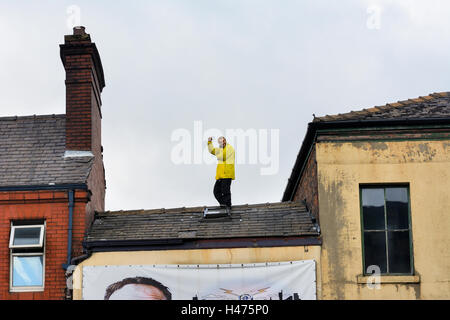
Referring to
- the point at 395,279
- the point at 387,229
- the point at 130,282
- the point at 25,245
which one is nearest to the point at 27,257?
the point at 25,245

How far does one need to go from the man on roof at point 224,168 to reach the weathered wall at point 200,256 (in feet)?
5.70

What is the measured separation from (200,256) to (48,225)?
12.0ft

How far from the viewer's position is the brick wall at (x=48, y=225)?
18.2 metres

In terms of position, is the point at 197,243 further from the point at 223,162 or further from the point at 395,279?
the point at 395,279

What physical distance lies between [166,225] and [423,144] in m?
5.99

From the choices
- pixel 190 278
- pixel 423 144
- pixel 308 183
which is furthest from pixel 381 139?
pixel 190 278

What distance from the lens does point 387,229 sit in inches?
680

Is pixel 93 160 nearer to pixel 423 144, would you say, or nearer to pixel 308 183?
pixel 308 183

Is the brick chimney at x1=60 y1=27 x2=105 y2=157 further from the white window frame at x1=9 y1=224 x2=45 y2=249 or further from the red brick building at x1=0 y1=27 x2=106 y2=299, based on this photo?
the white window frame at x1=9 y1=224 x2=45 y2=249

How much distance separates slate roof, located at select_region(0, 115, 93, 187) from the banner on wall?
2.53 meters

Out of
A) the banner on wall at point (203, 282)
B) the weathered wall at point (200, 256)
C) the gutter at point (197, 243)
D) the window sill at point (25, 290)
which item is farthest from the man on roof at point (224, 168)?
the window sill at point (25, 290)

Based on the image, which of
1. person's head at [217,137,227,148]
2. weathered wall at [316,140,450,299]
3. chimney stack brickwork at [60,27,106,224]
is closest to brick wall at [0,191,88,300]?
chimney stack brickwork at [60,27,106,224]

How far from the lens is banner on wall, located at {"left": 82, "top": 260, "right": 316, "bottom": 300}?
17.1 m

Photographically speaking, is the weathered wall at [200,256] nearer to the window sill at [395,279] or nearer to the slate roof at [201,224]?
the slate roof at [201,224]
